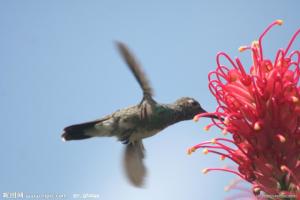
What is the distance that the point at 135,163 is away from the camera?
5.59 metres

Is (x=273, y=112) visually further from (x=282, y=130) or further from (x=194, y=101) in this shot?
(x=194, y=101)

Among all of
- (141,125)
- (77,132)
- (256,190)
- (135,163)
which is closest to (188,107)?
(141,125)

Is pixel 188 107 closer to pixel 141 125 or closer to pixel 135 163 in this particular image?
pixel 141 125

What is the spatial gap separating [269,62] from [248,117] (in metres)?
0.53

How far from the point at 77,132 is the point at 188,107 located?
1.46m

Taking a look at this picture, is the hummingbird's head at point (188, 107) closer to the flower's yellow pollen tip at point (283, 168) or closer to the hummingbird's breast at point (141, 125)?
the hummingbird's breast at point (141, 125)

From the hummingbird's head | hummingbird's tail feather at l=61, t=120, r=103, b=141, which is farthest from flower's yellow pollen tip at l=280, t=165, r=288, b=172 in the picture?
hummingbird's tail feather at l=61, t=120, r=103, b=141

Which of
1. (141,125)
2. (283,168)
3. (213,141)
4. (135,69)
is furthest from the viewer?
(141,125)

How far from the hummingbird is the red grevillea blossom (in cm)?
185

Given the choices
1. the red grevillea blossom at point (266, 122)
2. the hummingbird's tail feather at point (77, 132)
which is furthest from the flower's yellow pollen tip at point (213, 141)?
the hummingbird's tail feather at point (77, 132)

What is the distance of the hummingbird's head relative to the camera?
584cm

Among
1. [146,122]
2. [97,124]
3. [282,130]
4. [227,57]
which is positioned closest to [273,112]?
[282,130]

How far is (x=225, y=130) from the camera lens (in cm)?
372

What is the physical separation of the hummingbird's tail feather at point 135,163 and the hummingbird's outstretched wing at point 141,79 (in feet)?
1.36
